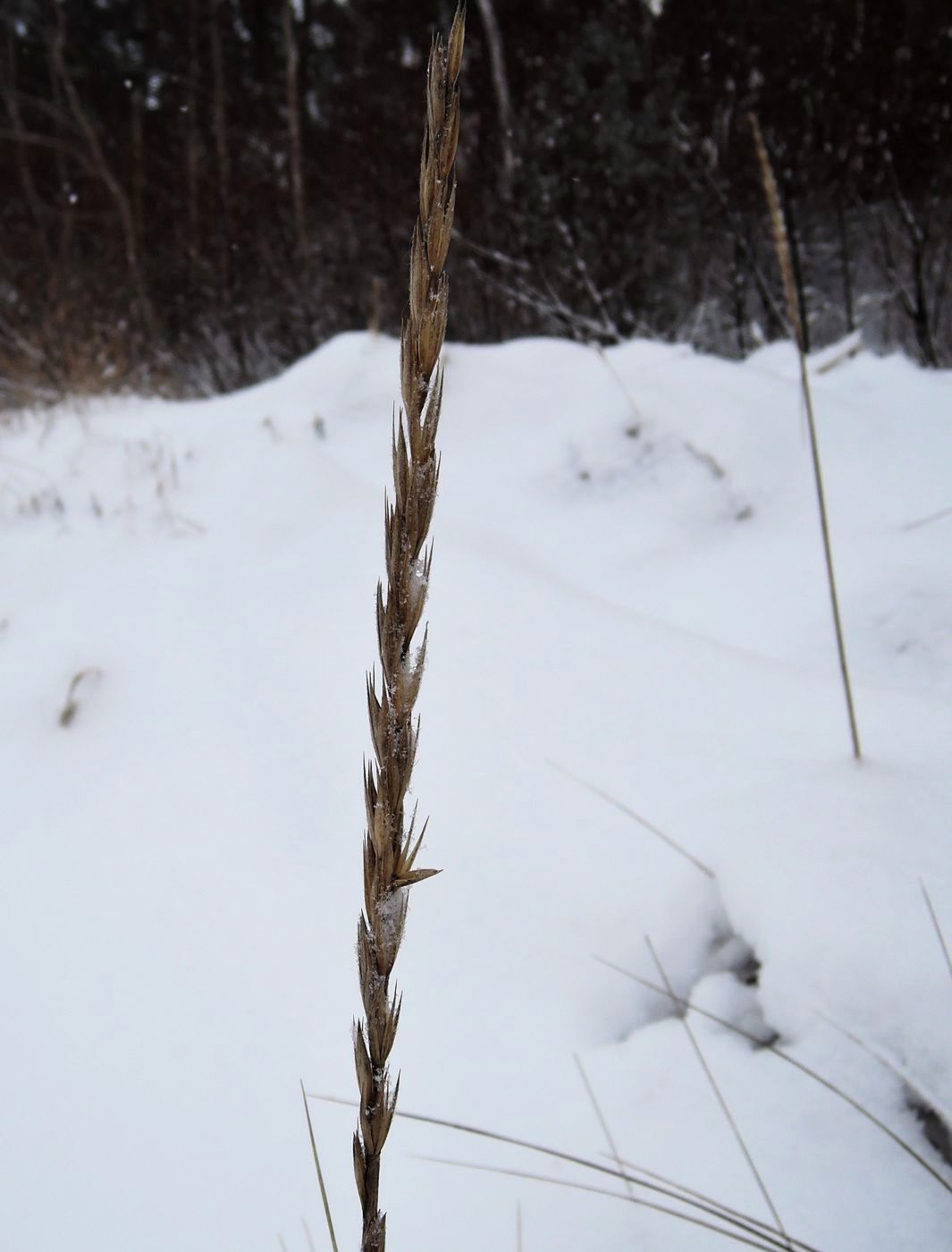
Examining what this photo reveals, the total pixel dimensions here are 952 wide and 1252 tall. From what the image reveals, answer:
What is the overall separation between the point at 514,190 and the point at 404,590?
18.9 feet

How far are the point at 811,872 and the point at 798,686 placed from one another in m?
0.37

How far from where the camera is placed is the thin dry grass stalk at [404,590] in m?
0.25

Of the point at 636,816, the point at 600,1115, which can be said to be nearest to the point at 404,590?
the point at 600,1115

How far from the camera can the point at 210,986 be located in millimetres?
761

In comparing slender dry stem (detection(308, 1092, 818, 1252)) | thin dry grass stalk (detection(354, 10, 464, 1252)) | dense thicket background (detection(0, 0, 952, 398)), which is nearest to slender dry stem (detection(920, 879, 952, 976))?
slender dry stem (detection(308, 1092, 818, 1252))

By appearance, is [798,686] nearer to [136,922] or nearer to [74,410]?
[136,922]

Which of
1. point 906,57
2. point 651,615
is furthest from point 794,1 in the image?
point 651,615

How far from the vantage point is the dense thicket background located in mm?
4387

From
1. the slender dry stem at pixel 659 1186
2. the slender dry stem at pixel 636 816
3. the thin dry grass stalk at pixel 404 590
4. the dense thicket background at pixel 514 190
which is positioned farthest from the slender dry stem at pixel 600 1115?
the dense thicket background at pixel 514 190

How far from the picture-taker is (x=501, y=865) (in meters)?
0.84

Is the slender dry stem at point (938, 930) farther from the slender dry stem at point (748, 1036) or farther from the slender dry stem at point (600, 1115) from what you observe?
the slender dry stem at point (600, 1115)

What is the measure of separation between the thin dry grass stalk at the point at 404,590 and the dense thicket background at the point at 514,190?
11.0 ft

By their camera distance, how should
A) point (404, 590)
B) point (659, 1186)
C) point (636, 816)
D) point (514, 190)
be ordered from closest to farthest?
point (404, 590) → point (659, 1186) → point (636, 816) → point (514, 190)

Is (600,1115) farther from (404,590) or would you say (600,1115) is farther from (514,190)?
(514,190)
